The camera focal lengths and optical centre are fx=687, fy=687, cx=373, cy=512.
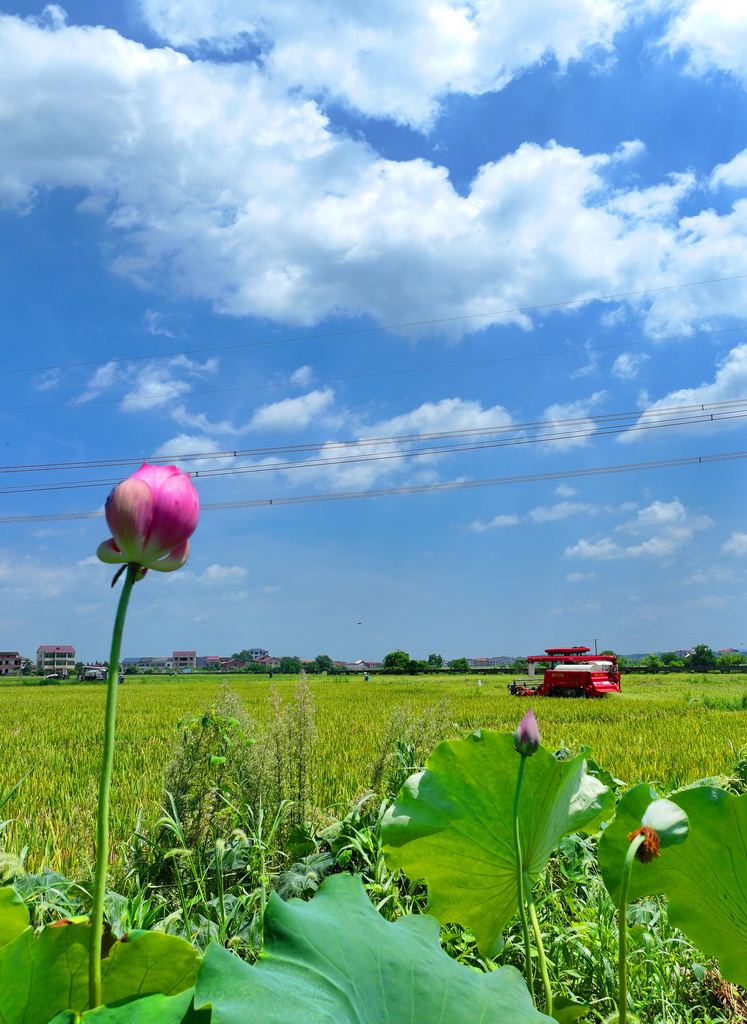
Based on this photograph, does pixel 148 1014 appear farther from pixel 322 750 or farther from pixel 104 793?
pixel 322 750

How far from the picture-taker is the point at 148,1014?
0.55 metres

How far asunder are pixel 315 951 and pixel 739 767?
3.84m

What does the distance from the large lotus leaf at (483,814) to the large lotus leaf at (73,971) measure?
0.77 m

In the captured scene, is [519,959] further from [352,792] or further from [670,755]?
[670,755]

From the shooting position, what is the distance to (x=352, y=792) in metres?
4.14

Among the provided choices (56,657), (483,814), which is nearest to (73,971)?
(483,814)

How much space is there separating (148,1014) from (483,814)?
890 mm

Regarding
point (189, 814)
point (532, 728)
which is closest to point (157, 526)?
point (532, 728)

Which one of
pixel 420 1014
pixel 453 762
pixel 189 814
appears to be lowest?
pixel 189 814

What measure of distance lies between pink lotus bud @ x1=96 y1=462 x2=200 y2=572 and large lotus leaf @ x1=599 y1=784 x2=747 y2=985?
85cm

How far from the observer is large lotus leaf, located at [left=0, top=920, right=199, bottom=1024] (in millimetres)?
618

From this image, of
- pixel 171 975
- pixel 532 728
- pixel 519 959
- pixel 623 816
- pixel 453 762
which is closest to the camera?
pixel 171 975

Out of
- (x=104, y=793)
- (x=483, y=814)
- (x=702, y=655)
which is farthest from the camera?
(x=702, y=655)

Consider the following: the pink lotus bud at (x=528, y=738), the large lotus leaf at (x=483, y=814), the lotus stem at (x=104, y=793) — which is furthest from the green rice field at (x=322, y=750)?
the lotus stem at (x=104, y=793)
